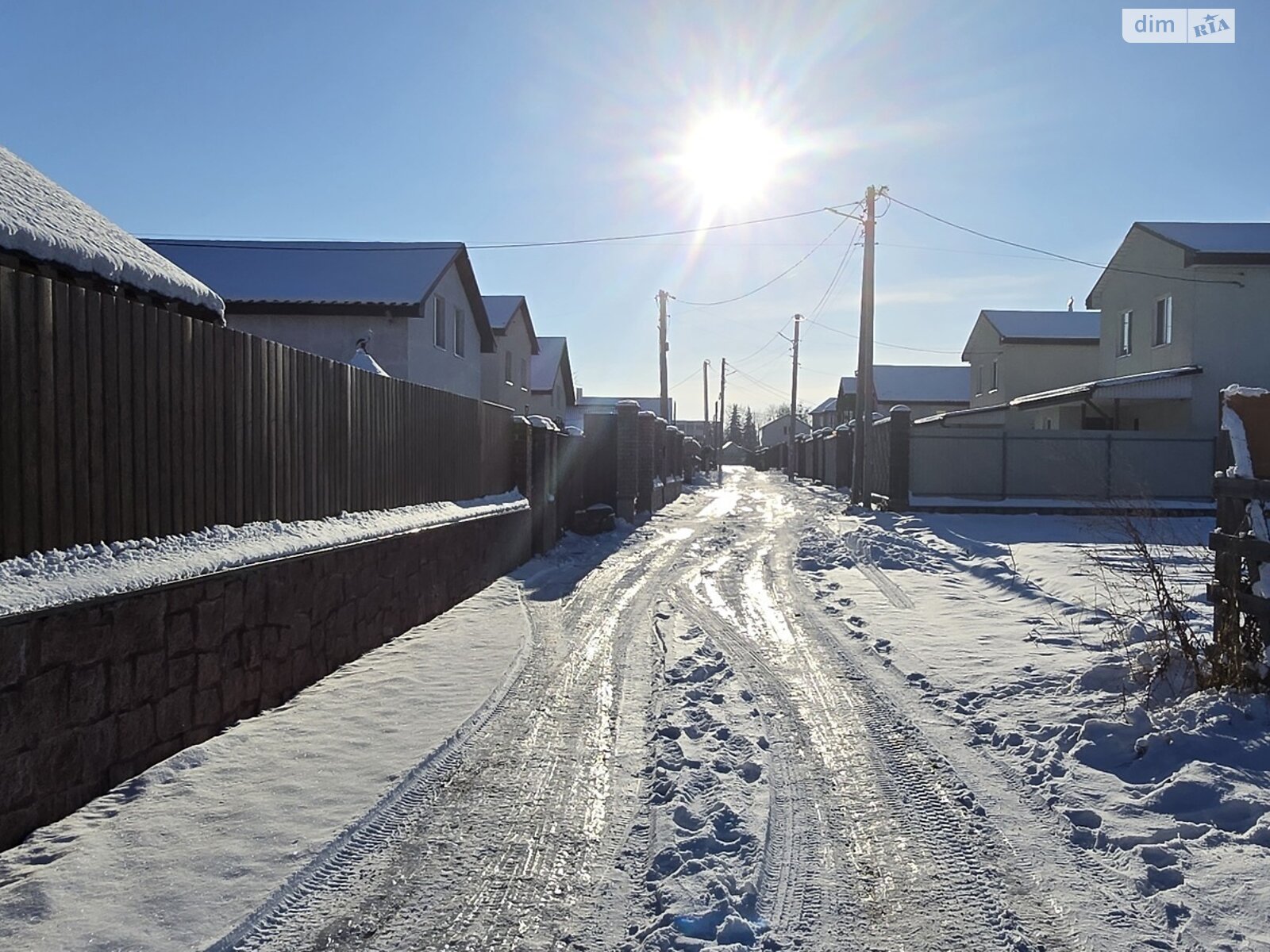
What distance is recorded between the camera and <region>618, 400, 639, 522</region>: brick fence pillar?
19.1 metres

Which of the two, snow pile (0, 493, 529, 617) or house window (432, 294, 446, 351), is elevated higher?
house window (432, 294, 446, 351)

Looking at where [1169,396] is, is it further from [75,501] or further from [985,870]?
[75,501]

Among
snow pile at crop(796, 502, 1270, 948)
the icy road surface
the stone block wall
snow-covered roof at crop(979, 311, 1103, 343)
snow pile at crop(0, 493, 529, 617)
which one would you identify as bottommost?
the icy road surface

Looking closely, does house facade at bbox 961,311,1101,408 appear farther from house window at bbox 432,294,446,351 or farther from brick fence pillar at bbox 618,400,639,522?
house window at bbox 432,294,446,351

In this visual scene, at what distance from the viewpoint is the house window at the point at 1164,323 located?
2402 cm

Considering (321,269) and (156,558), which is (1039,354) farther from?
(156,558)

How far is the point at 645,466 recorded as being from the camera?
2159cm

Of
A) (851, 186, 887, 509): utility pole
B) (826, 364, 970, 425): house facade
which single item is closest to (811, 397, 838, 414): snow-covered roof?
(826, 364, 970, 425): house facade

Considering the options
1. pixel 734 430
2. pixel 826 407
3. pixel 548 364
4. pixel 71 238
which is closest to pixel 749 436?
pixel 734 430

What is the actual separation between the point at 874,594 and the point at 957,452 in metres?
13.8

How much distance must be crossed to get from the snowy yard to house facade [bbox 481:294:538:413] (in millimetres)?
22874

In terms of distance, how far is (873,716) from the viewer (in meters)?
5.55

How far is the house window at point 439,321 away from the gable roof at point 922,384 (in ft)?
123

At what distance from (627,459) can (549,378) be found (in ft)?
69.3
